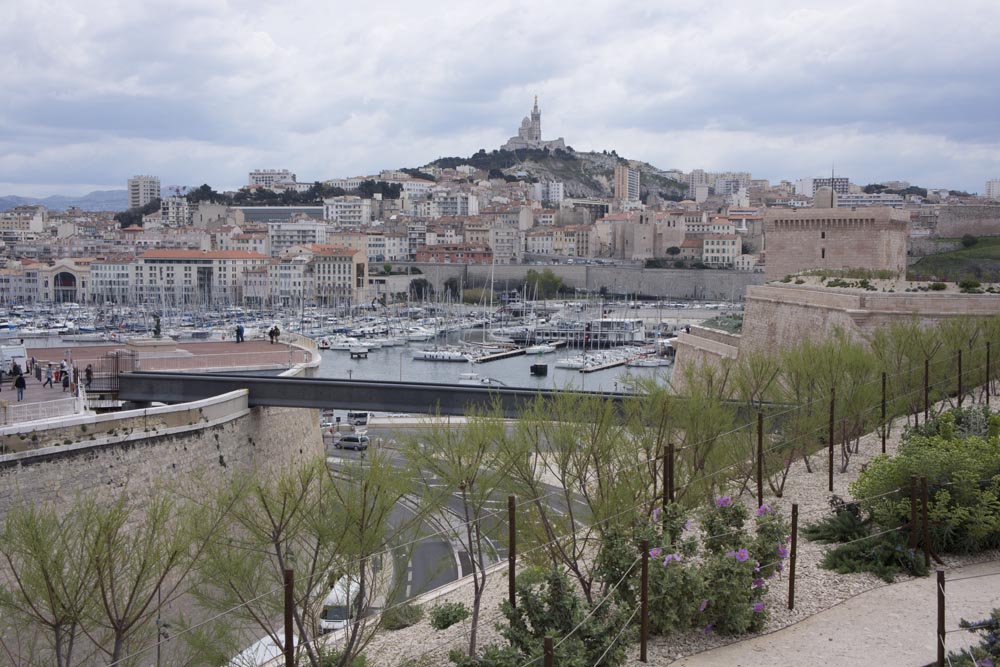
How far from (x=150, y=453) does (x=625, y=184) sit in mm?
138853

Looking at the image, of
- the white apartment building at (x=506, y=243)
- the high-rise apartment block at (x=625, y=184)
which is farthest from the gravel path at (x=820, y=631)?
the high-rise apartment block at (x=625, y=184)

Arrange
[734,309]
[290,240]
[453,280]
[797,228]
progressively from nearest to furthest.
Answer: [797,228], [734,309], [453,280], [290,240]

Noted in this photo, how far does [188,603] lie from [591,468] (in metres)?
5.24

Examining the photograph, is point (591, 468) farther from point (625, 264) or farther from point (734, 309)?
point (625, 264)

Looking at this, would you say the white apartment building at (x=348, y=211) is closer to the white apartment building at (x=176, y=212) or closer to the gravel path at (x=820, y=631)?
the white apartment building at (x=176, y=212)

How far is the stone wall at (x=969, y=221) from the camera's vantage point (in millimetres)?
58097

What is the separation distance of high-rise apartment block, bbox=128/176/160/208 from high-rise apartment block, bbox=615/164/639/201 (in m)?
78.2

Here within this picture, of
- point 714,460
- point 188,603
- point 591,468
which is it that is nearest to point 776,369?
point 714,460

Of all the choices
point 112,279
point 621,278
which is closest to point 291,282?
point 112,279

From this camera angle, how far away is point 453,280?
83.5m

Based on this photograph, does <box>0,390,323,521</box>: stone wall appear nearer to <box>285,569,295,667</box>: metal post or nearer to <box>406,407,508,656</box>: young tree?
<box>406,407,508,656</box>: young tree

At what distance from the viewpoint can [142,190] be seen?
158250 mm

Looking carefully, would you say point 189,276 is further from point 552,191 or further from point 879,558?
point 552,191

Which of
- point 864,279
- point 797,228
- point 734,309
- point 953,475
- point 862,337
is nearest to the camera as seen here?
point 953,475
